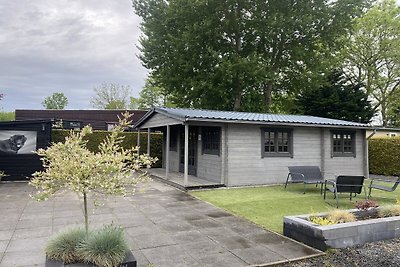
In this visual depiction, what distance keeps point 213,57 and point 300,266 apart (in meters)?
14.7

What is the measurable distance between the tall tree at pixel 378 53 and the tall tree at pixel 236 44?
770 centimetres

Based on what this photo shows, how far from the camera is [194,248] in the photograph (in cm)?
452

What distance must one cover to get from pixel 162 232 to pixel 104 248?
2040mm

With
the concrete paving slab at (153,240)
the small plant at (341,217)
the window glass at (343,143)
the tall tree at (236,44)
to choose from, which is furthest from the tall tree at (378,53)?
the concrete paving slab at (153,240)

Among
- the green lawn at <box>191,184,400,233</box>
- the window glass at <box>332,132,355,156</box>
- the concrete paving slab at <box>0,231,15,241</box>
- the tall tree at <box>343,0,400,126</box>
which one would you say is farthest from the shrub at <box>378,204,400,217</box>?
the tall tree at <box>343,0,400,126</box>

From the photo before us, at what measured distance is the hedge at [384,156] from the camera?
49.3 feet

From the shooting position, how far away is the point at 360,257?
4277 mm

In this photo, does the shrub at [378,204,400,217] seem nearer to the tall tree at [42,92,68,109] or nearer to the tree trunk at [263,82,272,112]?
the tree trunk at [263,82,272,112]

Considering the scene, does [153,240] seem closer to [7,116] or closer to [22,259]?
[22,259]

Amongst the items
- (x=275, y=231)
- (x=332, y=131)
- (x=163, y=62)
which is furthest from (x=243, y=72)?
(x=275, y=231)

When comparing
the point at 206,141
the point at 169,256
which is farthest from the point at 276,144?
the point at 169,256

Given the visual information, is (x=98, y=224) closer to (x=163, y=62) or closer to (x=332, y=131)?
(x=332, y=131)

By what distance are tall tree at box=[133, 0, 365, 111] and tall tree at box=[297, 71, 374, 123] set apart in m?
4.03

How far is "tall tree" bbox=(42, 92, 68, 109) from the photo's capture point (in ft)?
238
